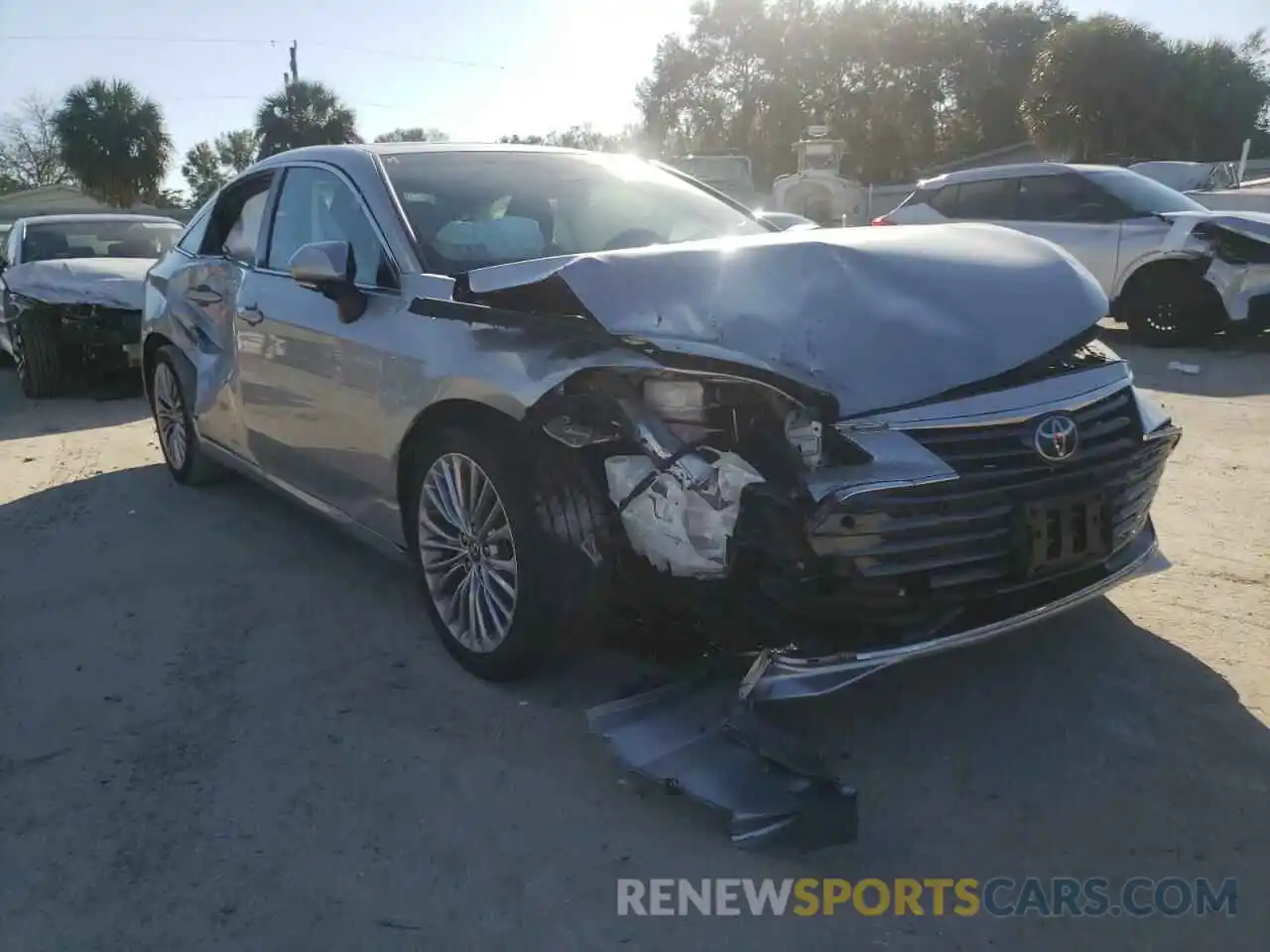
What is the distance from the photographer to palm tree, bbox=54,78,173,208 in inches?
1356

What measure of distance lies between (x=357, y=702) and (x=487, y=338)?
121 centimetres

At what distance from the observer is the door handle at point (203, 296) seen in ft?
15.9

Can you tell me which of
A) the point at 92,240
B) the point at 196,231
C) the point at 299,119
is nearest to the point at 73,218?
the point at 92,240

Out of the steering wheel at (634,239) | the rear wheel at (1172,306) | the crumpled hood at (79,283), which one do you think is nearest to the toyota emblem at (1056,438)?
the steering wheel at (634,239)

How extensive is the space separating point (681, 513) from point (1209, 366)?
743cm

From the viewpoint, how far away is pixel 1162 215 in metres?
9.36

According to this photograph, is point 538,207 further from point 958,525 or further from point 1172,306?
point 1172,306

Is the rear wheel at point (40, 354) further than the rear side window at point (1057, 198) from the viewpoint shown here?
No

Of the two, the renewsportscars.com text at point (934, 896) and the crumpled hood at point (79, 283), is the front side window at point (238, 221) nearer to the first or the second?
the renewsportscars.com text at point (934, 896)

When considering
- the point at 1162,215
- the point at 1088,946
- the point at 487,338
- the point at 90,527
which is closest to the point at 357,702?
the point at 487,338

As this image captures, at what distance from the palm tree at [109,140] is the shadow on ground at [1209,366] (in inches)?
1328

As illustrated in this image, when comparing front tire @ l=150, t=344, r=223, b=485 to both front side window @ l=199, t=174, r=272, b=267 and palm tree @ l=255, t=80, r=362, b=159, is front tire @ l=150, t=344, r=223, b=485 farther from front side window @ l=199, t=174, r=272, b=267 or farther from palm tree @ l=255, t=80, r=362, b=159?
palm tree @ l=255, t=80, r=362, b=159

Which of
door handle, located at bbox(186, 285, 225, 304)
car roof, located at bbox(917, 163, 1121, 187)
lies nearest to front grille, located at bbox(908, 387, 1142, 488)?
door handle, located at bbox(186, 285, 225, 304)

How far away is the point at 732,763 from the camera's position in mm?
2625
